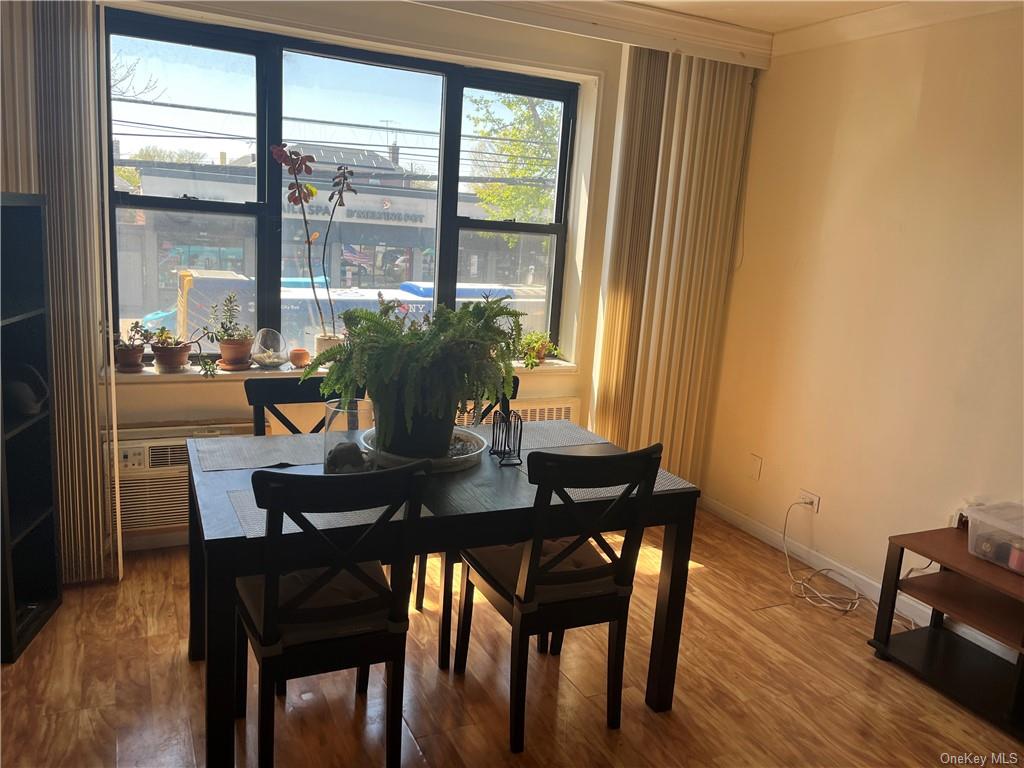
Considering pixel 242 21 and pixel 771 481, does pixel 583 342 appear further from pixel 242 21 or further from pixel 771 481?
pixel 242 21

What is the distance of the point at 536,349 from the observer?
4070 mm

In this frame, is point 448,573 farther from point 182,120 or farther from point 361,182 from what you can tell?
point 182,120

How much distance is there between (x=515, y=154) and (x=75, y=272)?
2156 mm

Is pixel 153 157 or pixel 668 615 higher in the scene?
pixel 153 157

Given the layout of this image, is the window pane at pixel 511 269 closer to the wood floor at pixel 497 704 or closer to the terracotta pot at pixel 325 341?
the terracotta pot at pixel 325 341

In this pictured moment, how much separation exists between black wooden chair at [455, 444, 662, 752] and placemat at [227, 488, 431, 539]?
0.34m

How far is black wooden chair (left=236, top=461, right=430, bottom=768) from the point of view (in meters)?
1.77

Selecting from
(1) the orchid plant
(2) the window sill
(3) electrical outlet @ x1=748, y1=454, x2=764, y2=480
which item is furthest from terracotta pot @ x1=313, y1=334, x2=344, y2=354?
(3) electrical outlet @ x1=748, y1=454, x2=764, y2=480

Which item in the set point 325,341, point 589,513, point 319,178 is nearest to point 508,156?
point 319,178

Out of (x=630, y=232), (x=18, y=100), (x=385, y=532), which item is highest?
(x=18, y=100)

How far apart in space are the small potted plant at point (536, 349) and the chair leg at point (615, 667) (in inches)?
74.0

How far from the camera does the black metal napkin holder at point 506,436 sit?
2.51m

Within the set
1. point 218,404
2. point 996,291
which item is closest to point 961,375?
point 996,291

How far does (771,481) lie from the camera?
12.7 ft
